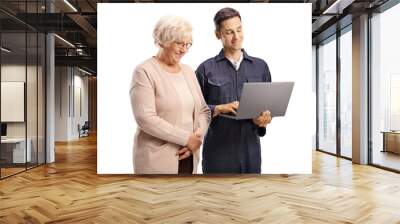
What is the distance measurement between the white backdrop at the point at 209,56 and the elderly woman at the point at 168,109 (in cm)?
19

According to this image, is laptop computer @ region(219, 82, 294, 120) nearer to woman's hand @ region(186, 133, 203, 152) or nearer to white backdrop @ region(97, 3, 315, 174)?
white backdrop @ region(97, 3, 315, 174)

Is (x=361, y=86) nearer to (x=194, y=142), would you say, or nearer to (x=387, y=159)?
(x=387, y=159)

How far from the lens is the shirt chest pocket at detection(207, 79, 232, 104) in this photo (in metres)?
6.63

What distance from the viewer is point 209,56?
6777 mm

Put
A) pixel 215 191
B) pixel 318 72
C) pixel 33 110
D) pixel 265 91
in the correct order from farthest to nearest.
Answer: pixel 318 72 → pixel 33 110 → pixel 265 91 → pixel 215 191

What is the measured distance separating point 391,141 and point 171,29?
175 inches

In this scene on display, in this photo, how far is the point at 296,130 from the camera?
6953 mm

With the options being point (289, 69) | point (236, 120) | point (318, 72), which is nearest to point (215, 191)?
point (236, 120)

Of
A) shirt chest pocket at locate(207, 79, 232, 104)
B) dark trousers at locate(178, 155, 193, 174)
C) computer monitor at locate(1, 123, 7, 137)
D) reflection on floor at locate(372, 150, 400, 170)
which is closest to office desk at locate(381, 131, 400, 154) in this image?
reflection on floor at locate(372, 150, 400, 170)

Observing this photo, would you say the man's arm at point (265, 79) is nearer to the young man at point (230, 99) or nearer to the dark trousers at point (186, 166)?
the young man at point (230, 99)

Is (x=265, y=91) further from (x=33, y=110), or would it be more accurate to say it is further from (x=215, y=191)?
(x=33, y=110)

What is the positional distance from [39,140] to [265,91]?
15.8 feet

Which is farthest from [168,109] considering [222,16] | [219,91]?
[222,16]

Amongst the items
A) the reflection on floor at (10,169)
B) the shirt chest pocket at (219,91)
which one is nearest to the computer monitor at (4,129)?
the reflection on floor at (10,169)
